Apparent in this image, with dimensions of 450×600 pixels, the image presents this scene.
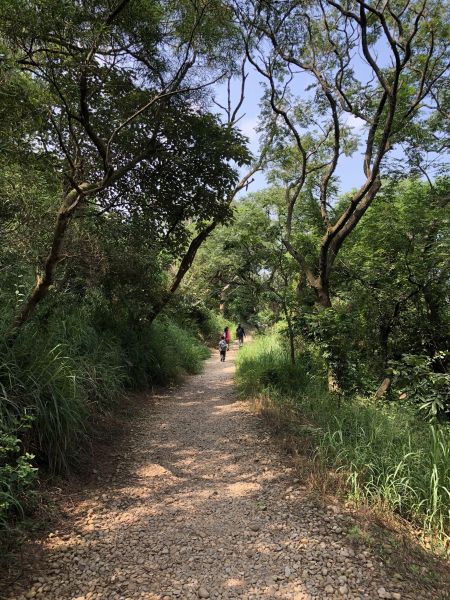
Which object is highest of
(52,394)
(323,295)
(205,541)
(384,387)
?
(323,295)

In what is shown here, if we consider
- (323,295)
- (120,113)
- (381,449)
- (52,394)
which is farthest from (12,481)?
(323,295)

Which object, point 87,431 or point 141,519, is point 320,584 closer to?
point 141,519

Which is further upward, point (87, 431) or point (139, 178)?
point (139, 178)

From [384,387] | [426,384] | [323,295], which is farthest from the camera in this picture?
[323,295]

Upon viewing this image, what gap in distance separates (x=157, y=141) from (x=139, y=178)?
3.08 feet

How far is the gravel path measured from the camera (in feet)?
7.85

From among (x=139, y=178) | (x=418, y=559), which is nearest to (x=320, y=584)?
(x=418, y=559)

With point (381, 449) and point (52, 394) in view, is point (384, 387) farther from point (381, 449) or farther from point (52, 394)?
point (52, 394)

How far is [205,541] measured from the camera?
9.46ft

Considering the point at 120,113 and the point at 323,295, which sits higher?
the point at 120,113

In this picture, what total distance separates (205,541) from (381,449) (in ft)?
6.69

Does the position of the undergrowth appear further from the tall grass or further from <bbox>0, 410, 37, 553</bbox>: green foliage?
the tall grass

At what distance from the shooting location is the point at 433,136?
9.20 meters

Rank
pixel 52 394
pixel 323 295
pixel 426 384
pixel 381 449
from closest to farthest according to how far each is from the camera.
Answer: pixel 52 394, pixel 381 449, pixel 426 384, pixel 323 295
